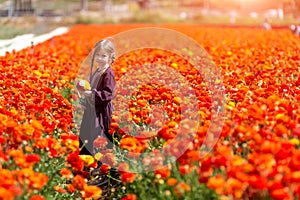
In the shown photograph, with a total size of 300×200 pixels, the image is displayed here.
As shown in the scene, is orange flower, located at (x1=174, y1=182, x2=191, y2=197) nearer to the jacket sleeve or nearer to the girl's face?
the jacket sleeve

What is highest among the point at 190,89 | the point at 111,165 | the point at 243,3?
the point at 190,89

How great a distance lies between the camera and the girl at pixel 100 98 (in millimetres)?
6188

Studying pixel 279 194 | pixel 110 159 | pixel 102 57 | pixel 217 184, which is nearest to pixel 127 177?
pixel 217 184

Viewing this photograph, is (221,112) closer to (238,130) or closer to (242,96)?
(242,96)

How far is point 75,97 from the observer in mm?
7492

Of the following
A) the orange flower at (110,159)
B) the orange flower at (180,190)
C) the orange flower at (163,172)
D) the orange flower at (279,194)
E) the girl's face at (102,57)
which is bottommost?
the orange flower at (110,159)

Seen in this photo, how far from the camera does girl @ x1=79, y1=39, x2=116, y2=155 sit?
6188 mm

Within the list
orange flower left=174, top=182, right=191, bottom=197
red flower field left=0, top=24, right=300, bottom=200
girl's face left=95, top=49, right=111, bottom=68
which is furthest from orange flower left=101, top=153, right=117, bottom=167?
orange flower left=174, top=182, right=191, bottom=197

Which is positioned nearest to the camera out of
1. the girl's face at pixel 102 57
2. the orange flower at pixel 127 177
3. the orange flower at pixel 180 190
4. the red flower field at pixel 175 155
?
the red flower field at pixel 175 155

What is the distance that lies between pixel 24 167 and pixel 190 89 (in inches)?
125

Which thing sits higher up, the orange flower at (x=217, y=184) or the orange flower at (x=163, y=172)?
the orange flower at (x=217, y=184)

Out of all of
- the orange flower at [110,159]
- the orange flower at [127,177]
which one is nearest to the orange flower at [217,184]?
the orange flower at [127,177]

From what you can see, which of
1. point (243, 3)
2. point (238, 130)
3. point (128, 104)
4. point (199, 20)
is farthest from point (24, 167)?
point (243, 3)

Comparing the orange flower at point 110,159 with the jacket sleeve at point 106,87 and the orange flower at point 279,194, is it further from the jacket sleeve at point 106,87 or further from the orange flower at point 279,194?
the orange flower at point 279,194
